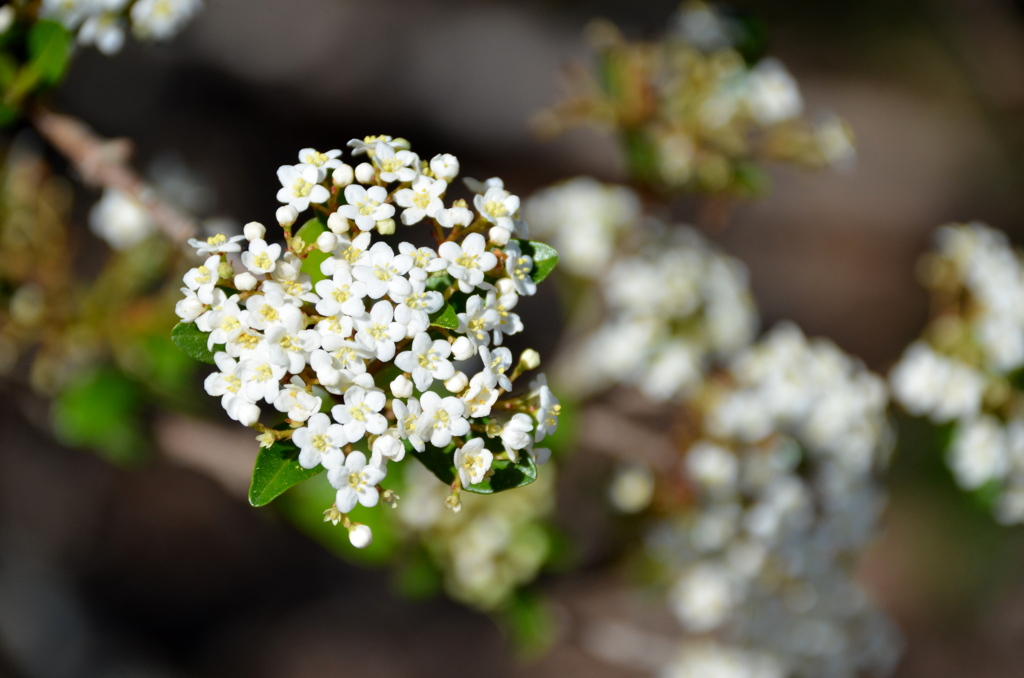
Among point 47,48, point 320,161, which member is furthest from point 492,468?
point 47,48

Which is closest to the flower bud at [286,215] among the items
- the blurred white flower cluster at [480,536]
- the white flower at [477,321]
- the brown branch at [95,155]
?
the white flower at [477,321]

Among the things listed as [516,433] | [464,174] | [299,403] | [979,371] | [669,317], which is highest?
[464,174]

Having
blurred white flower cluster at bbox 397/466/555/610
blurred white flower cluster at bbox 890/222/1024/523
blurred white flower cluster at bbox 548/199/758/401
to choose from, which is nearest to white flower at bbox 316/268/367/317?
blurred white flower cluster at bbox 397/466/555/610

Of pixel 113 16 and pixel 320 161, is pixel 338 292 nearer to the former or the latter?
pixel 320 161

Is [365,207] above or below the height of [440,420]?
above

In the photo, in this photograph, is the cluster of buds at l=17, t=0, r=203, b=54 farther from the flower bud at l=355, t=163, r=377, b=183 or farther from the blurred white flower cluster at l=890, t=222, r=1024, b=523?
the blurred white flower cluster at l=890, t=222, r=1024, b=523

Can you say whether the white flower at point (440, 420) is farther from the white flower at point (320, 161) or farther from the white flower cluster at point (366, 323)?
the white flower at point (320, 161)
